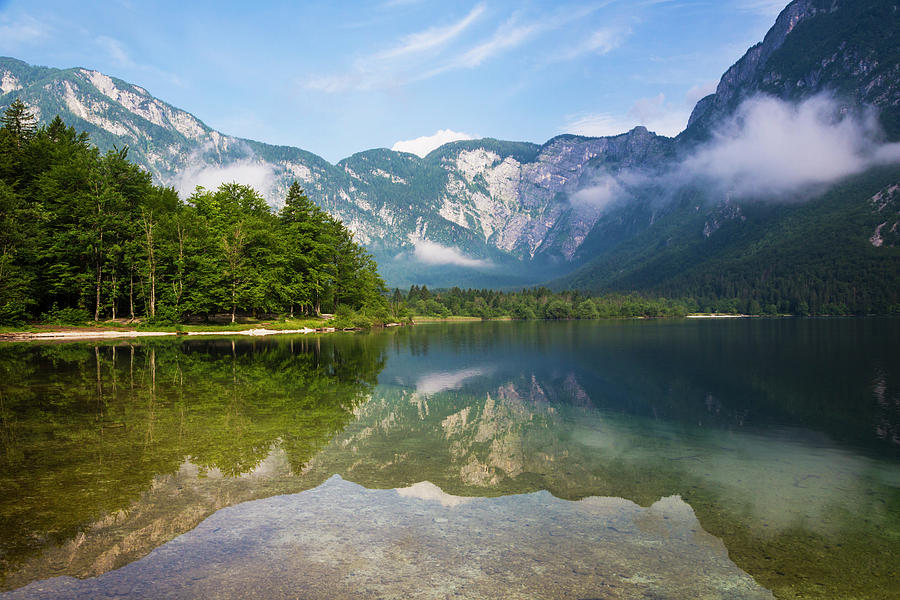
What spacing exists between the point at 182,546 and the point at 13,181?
6846cm

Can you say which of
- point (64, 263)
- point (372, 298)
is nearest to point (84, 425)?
point (64, 263)

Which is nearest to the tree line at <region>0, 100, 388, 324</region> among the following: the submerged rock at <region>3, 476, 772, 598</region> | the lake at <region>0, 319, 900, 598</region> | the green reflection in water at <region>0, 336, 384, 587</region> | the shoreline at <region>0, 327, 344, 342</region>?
the shoreline at <region>0, 327, 344, 342</region>

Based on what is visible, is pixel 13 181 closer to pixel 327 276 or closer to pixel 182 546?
pixel 327 276

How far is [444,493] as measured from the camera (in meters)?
9.70

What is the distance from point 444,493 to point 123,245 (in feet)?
202

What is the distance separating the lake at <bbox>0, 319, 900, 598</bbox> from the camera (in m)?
6.45

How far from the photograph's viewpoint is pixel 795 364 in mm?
32250

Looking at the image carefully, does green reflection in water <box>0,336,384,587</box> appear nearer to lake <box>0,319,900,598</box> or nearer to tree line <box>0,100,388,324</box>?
lake <box>0,319,900,598</box>

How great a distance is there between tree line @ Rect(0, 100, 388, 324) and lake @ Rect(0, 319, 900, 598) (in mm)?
38412

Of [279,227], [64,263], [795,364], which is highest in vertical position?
[279,227]

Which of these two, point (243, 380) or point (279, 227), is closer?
point (243, 380)

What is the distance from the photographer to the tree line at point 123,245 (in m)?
51.3

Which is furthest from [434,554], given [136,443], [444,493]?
[136,443]

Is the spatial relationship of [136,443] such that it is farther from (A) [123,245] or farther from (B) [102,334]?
(A) [123,245]
